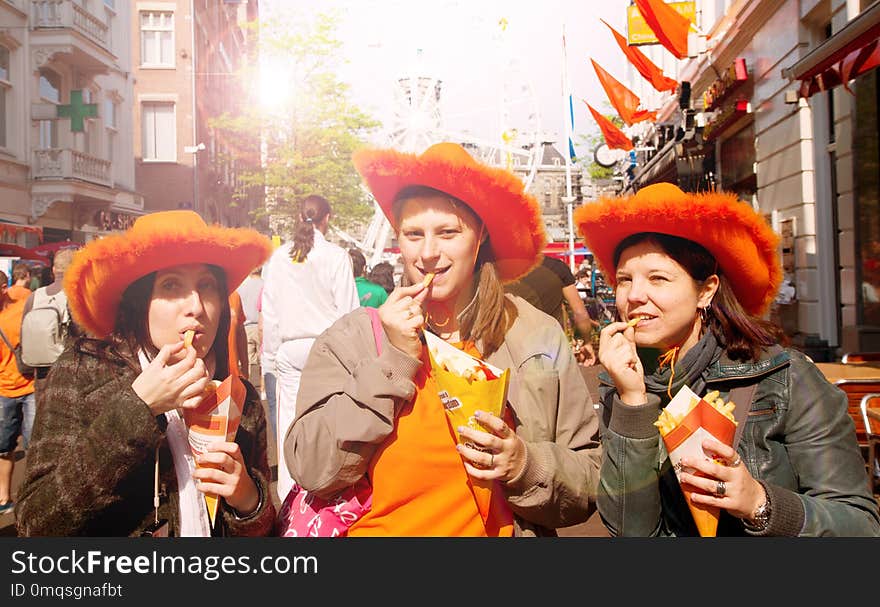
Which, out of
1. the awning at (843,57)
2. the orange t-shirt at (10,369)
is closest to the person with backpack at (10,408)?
the orange t-shirt at (10,369)

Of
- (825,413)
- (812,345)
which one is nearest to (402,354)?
(825,413)

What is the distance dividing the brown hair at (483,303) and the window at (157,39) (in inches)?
36.3

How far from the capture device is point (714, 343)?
4.90 feet

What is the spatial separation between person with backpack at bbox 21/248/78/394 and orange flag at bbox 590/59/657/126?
4.99 ft

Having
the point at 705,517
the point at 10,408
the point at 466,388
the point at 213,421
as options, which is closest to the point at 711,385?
the point at 705,517

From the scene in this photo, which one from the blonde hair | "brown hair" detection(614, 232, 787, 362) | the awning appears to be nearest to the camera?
"brown hair" detection(614, 232, 787, 362)

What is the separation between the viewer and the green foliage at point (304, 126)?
188cm

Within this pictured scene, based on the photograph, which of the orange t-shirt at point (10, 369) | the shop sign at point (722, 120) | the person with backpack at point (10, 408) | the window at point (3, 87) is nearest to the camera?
the window at point (3, 87)

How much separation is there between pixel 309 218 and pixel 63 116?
769mm

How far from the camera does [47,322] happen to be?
78.5 inches

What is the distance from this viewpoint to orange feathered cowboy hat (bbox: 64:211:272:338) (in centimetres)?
155

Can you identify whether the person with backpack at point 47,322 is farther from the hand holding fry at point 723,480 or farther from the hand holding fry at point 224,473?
the hand holding fry at point 723,480

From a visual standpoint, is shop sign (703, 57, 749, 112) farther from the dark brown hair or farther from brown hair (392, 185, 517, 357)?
the dark brown hair

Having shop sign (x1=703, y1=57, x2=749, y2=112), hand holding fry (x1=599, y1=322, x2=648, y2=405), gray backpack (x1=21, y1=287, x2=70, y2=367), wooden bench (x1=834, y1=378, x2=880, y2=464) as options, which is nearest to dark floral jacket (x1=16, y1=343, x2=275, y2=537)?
gray backpack (x1=21, y1=287, x2=70, y2=367)
